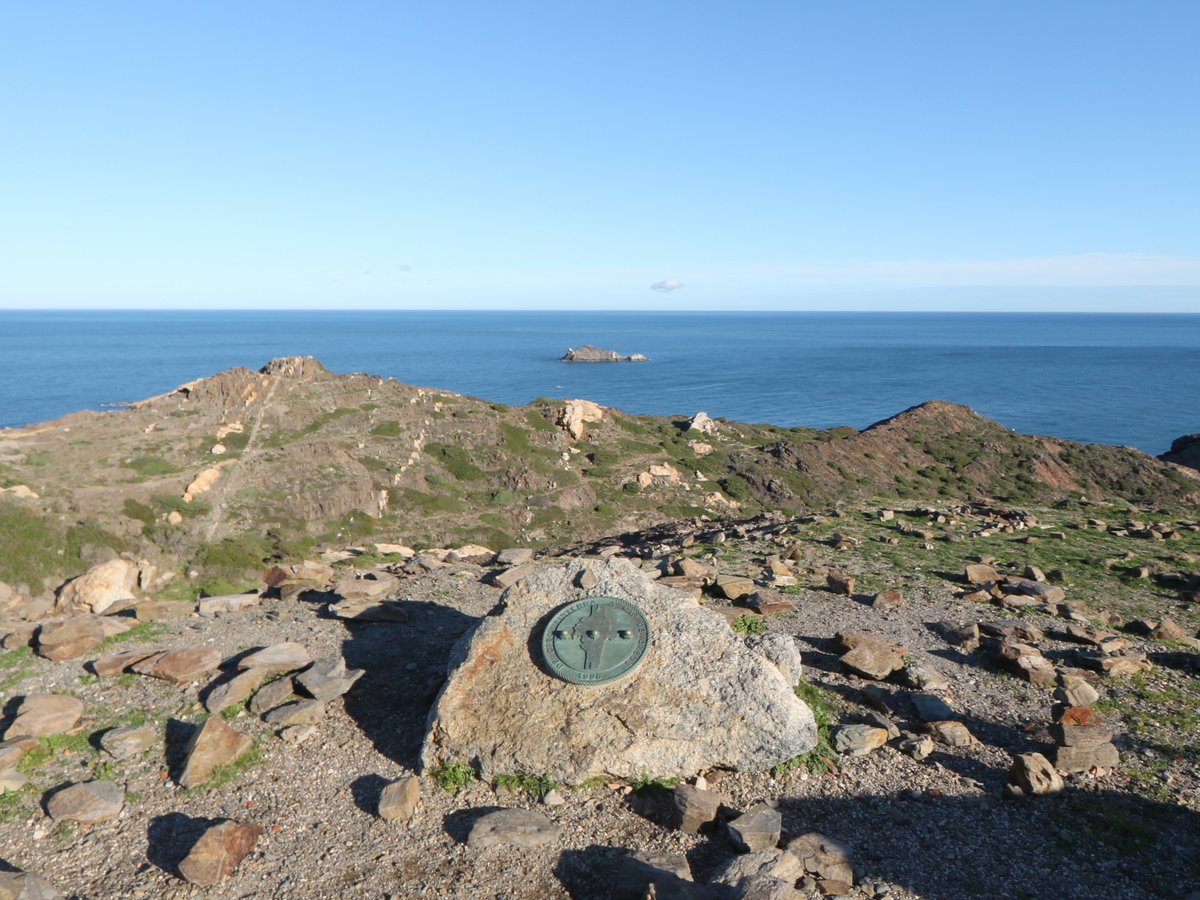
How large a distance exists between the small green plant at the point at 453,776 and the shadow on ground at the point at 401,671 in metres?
0.46

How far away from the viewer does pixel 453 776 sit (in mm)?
9953

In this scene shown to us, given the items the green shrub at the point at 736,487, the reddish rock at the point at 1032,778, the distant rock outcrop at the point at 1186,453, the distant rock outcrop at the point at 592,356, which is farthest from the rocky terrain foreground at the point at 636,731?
the distant rock outcrop at the point at 592,356

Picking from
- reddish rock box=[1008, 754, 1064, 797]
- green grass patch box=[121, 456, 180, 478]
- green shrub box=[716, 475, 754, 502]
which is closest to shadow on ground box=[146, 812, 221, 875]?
reddish rock box=[1008, 754, 1064, 797]

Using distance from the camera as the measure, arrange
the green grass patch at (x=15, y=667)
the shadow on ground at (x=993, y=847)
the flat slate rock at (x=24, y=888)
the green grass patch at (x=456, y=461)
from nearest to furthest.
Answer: the flat slate rock at (x=24, y=888)
the shadow on ground at (x=993, y=847)
the green grass patch at (x=15, y=667)
the green grass patch at (x=456, y=461)

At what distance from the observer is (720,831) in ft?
30.1

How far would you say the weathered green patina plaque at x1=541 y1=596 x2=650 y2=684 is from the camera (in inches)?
411

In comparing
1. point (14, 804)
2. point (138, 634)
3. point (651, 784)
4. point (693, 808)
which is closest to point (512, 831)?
point (651, 784)

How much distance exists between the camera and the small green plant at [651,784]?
31.8 feet

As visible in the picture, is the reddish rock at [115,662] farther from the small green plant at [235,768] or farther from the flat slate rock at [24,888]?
the flat slate rock at [24,888]

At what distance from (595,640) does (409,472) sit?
31.3 meters

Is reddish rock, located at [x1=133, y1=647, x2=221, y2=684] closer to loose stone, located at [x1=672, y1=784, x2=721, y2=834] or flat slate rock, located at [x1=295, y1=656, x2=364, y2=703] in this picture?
flat slate rock, located at [x1=295, y1=656, x2=364, y2=703]

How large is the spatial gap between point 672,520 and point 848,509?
11.4 m

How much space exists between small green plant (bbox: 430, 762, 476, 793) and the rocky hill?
20482 mm

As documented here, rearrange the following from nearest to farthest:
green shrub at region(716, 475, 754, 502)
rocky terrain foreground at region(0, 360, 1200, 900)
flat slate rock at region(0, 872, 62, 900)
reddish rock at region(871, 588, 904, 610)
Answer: flat slate rock at region(0, 872, 62, 900)
rocky terrain foreground at region(0, 360, 1200, 900)
reddish rock at region(871, 588, 904, 610)
green shrub at region(716, 475, 754, 502)
